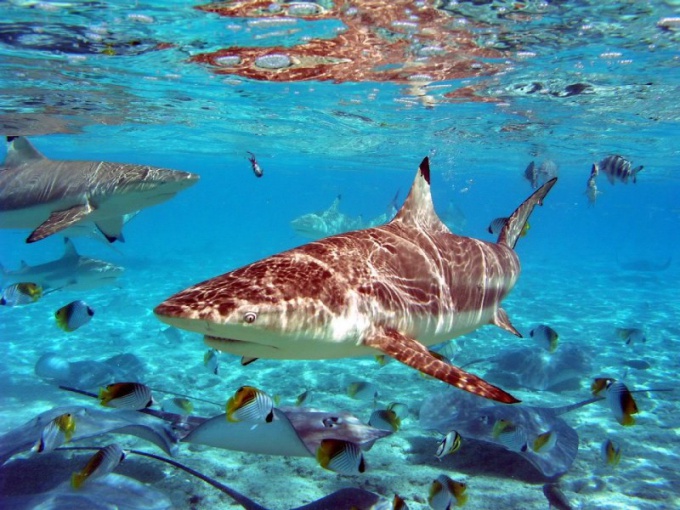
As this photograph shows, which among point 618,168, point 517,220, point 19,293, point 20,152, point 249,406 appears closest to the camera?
point 249,406

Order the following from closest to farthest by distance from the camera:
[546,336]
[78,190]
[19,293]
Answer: [78,190] < [19,293] < [546,336]

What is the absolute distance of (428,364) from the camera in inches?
118

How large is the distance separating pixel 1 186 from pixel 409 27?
30.5 feet

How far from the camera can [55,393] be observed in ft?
33.0

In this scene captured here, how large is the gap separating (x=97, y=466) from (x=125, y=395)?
0.73m

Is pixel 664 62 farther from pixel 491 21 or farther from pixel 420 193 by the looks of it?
pixel 420 193

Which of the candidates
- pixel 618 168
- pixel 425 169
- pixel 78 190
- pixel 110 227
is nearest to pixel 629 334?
pixel 618 168

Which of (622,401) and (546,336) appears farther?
(546,336)

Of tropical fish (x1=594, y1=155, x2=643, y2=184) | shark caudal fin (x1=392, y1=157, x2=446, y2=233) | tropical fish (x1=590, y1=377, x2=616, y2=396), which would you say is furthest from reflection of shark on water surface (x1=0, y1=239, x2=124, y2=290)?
tropical fish (x1=594, y1=155, x2=643, y2=184)

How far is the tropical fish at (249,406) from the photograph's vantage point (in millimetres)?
3693

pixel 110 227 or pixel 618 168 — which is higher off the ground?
pixel 618 168

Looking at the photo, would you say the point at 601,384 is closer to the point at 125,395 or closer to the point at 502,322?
the point at 502,322

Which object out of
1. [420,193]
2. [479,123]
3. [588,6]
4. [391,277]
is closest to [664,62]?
[588,6]

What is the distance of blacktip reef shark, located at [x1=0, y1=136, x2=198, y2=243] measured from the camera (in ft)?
23.1
